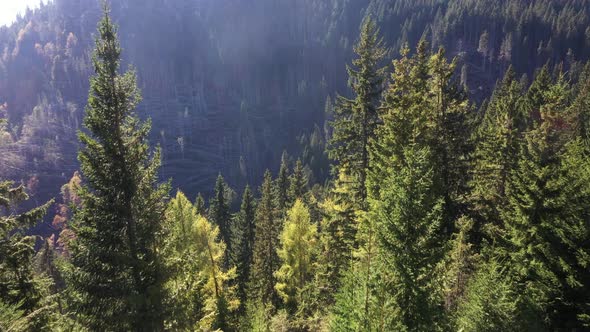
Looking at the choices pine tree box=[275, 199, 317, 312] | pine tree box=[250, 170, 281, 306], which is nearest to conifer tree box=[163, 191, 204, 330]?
pine tree box=[275, 199, 317, 312]

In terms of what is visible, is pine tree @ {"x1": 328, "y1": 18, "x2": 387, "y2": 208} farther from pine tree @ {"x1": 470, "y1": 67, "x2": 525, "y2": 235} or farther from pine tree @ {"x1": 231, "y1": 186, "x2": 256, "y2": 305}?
pine tree @ {"x1": 231, "y1": 186, "x2": 256, "y2": 305}

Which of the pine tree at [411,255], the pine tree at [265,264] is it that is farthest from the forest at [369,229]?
the pine tree at [265,264]

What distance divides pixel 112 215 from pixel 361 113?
14101 mm

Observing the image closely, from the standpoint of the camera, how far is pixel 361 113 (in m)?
20.9

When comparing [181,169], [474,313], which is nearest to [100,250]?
[474,313]

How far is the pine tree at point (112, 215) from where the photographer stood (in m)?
11.7

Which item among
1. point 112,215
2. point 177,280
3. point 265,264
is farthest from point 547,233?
point 265,264

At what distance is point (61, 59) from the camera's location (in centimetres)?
19125

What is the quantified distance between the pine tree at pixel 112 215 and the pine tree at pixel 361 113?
11762 mm

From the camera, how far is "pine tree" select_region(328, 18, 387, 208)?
20.5 meters

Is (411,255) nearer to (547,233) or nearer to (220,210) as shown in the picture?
(547,233)

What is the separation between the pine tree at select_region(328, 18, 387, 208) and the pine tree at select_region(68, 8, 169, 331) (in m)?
11.8

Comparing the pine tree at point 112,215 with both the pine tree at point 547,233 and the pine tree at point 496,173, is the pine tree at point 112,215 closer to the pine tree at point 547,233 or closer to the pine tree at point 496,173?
the pine tree at point 547,233

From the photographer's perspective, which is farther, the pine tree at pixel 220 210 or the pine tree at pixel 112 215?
the pine tree at pixel 220 210
